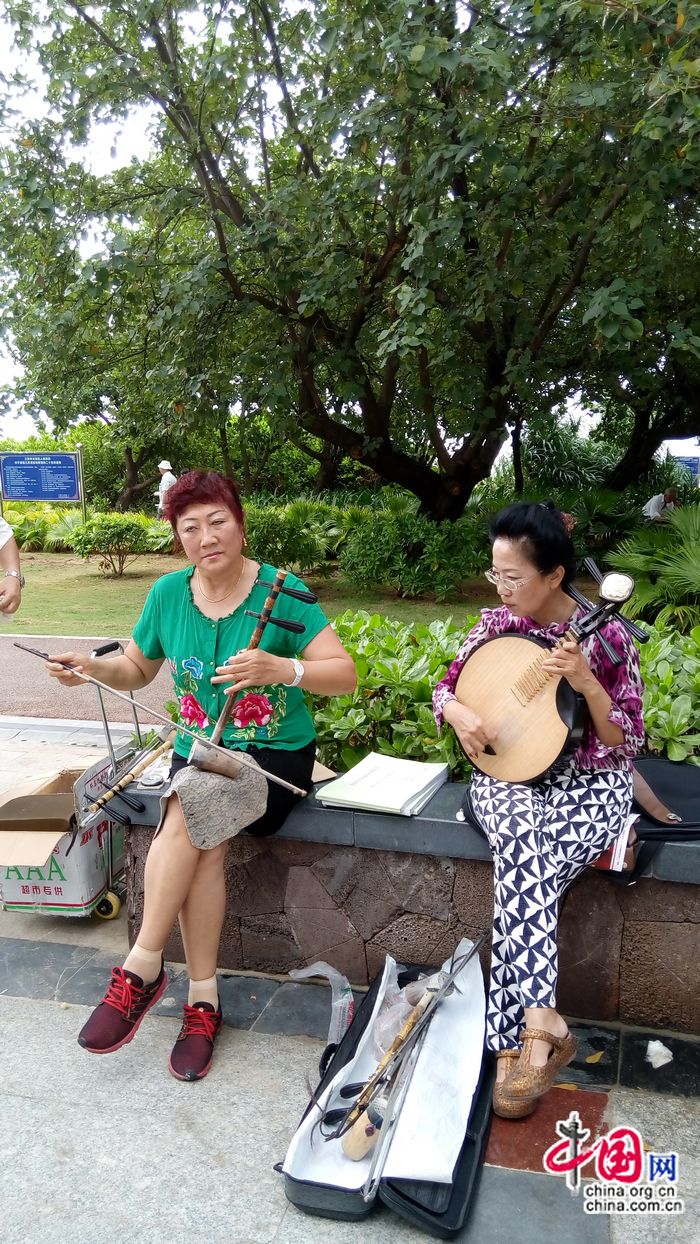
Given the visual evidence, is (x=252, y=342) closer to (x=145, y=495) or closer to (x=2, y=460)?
(x=2, y=460)

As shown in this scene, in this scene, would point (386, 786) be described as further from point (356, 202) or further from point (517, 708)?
point (356, 202)

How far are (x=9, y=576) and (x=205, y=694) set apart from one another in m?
1.44

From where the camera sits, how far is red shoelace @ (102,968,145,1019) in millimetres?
2465

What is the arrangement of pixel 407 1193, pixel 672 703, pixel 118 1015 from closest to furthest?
pixel 407 1193, pixel 118 1015, pixel 672 703

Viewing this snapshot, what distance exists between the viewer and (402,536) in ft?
40.3

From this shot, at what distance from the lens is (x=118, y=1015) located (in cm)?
246

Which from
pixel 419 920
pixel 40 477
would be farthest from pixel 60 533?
pixel 419 920

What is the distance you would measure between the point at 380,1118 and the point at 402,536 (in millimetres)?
10470

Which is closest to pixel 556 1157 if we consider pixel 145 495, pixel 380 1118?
pixel 380 1118

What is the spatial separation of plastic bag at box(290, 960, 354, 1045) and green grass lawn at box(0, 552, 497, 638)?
24.2 feet

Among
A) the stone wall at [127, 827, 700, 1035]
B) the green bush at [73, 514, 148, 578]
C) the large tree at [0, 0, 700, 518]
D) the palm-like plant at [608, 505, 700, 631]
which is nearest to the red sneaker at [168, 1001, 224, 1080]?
the stone wall at [127, 827, 700, 1035]

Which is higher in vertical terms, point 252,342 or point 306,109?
point 306,109

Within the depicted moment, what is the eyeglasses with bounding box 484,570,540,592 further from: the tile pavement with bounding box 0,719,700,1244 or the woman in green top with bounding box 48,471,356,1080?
the tile pavement with bounding box 0,719,700,1244

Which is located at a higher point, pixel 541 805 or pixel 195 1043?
pixel 541 805
